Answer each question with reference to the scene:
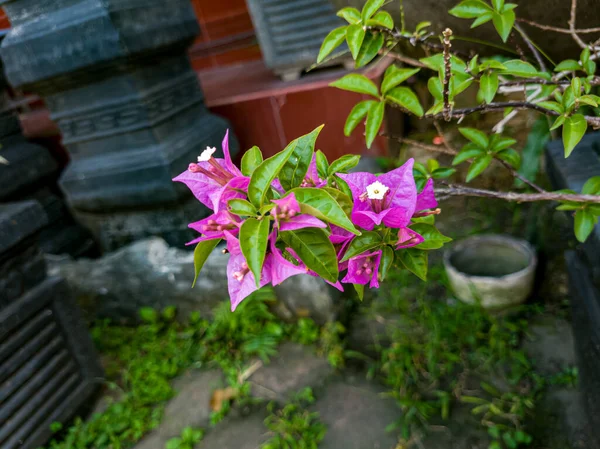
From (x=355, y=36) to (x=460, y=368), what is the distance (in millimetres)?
1561

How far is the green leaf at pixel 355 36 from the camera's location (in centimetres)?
96

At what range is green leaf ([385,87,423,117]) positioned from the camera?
1.01 metres

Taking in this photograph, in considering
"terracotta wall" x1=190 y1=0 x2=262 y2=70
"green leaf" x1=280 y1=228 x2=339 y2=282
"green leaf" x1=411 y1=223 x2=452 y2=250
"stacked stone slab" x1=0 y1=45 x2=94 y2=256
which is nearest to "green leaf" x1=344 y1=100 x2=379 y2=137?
"green leaf" x1=411 y1=223 x2=452 y2=250

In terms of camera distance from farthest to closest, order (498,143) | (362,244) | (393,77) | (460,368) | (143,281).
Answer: (143,281)
(460,368)
(498,143)
(393,77)
(362,244)

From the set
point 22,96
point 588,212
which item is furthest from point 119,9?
point 22,96

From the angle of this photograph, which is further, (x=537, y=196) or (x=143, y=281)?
(x=143, y=281)

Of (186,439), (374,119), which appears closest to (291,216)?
(374,119)

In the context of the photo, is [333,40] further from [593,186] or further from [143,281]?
[143,281]

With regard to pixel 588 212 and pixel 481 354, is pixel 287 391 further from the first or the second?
pixel 588 212

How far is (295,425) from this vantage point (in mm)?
1881

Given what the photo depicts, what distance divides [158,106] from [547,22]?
172 cm

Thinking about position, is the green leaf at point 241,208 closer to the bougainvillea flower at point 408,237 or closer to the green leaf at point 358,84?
the bougainvillea flower at point 408,237

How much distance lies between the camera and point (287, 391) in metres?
2.08

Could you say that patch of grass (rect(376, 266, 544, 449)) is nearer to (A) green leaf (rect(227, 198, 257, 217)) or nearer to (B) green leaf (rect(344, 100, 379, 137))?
(B) green leaf (rect(344, 100, 379, 137))
